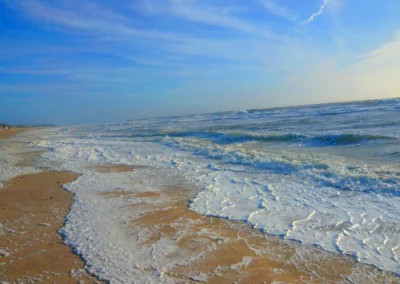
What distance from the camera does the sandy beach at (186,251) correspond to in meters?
3.96

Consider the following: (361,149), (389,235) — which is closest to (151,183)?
(389,235)

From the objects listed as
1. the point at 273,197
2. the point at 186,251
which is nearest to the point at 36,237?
the point at 186,251

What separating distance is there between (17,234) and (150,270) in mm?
2633

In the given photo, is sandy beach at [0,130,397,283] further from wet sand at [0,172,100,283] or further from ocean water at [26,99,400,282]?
ocean water at [26,99,400,282]

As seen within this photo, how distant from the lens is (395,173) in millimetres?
8258

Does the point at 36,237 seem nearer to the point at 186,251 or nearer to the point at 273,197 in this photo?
the point at 186,251

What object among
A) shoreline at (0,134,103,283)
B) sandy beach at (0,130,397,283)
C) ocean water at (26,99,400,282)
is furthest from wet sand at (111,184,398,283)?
shoreline at (0,134,103,283)

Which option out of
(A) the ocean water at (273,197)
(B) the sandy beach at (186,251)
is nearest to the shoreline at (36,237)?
(B) the sandy beach at (186,251)

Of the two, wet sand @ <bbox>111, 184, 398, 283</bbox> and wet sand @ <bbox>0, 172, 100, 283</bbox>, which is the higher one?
wet sand @ <bbox>0, 172, 100, 283</bbox>

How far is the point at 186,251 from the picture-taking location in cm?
467

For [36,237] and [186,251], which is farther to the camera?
[36,237]

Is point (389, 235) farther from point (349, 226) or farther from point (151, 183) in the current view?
point (151, 183)

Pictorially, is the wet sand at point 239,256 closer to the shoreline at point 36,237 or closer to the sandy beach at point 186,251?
the sandy beach at point 186,251

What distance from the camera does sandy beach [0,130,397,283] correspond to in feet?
13.0
